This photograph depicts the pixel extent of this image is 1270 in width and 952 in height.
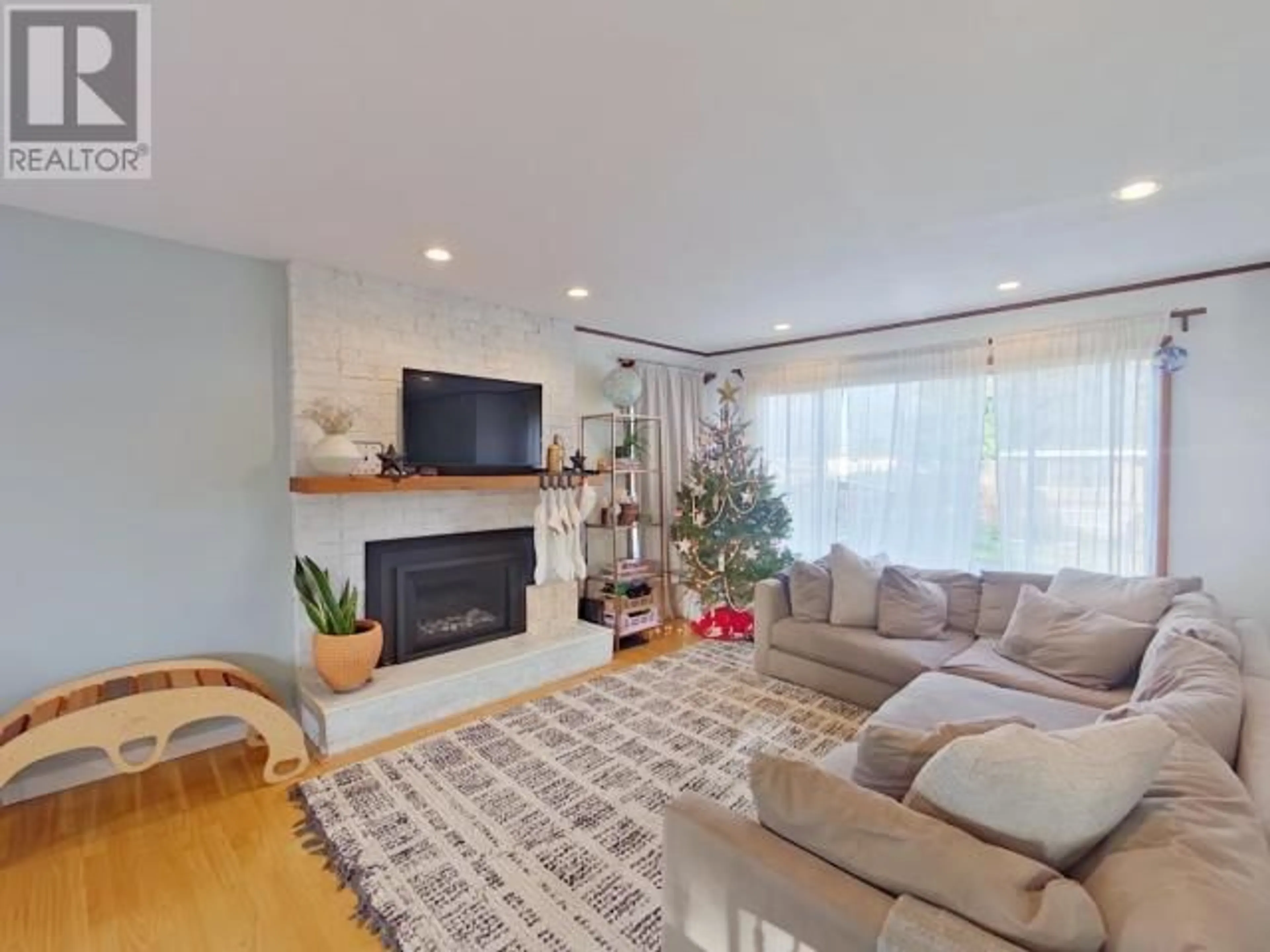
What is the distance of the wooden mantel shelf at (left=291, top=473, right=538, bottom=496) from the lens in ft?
9.32

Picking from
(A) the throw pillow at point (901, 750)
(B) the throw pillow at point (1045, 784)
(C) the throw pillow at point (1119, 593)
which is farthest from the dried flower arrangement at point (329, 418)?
(C) the throw pillow at point (1119, 593)

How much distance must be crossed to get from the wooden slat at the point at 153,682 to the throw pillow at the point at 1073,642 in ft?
13.0

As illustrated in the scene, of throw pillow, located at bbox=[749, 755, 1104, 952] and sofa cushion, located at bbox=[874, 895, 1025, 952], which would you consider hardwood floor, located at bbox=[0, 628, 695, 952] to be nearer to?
throw pillow, located at bbox=[749, 755, 1104, 952]

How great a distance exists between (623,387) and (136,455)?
300 centimetres

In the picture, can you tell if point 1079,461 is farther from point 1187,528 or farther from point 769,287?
point 769,287

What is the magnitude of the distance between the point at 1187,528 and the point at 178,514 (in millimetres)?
5477

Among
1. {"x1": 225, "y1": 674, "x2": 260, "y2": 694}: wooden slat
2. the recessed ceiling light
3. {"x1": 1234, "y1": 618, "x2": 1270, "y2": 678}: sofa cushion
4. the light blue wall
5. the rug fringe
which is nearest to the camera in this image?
the rug fringe

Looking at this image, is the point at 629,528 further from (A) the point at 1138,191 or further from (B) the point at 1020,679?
(A) the point at 1138,191

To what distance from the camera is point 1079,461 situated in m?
3.55

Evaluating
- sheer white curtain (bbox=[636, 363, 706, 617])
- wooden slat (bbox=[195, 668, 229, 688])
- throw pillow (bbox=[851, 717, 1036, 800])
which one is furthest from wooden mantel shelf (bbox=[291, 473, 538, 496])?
throw pillow (bbox=[851, 717, 1036, 800])

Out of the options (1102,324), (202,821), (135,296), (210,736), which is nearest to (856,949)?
(202,821)

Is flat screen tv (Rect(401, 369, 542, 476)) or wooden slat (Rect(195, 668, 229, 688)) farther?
flat screen tv (Rect(401, 369, 542, 476))

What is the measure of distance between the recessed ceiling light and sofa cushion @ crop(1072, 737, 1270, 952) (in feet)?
6.94

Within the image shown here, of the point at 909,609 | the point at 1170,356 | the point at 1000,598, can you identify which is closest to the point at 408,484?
the point at 909,609
